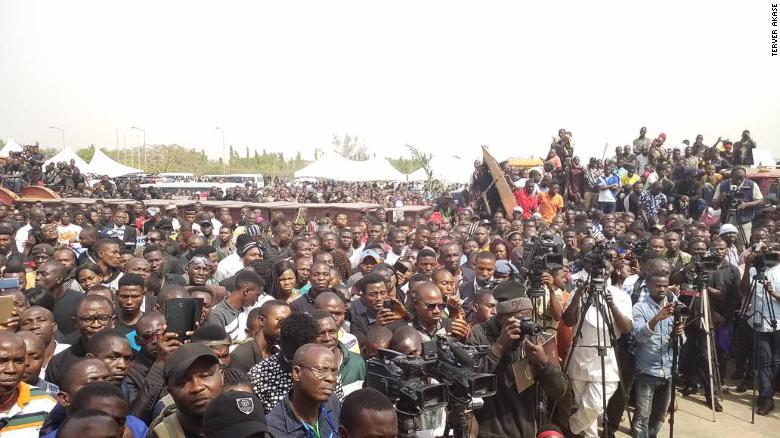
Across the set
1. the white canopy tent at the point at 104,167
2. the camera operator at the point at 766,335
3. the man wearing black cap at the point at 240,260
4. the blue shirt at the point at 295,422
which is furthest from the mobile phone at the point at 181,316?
the white canopy tent at the point at 104,167

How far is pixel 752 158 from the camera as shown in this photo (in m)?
14.8

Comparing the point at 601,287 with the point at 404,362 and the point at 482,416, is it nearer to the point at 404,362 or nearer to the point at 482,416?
the point at 482,416

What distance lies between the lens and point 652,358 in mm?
5809

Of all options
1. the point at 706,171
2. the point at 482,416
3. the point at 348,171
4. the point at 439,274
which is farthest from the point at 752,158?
the point at 348,171

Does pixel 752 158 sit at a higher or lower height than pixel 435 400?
higher

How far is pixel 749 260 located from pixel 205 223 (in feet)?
26.1

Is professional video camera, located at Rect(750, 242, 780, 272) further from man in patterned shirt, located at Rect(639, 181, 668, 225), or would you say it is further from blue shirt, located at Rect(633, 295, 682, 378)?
man in patterned shirt, located at Rect(639, 181, 668, 225)

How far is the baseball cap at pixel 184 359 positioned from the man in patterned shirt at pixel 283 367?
0.62 metres

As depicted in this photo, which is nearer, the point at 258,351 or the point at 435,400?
the point at 435,400

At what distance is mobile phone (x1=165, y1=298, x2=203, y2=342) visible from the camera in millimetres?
3998

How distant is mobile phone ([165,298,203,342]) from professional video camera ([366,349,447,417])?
123cm

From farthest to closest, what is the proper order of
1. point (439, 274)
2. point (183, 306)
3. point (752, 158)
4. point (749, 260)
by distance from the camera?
point (752, 158)
point (749, 260)
point (439, 274)
point (183, 306)

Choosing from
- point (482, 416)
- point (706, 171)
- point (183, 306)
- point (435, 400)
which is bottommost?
point (482, 416)

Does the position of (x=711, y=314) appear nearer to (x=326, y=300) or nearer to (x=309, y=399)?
(x=326, y=300)
